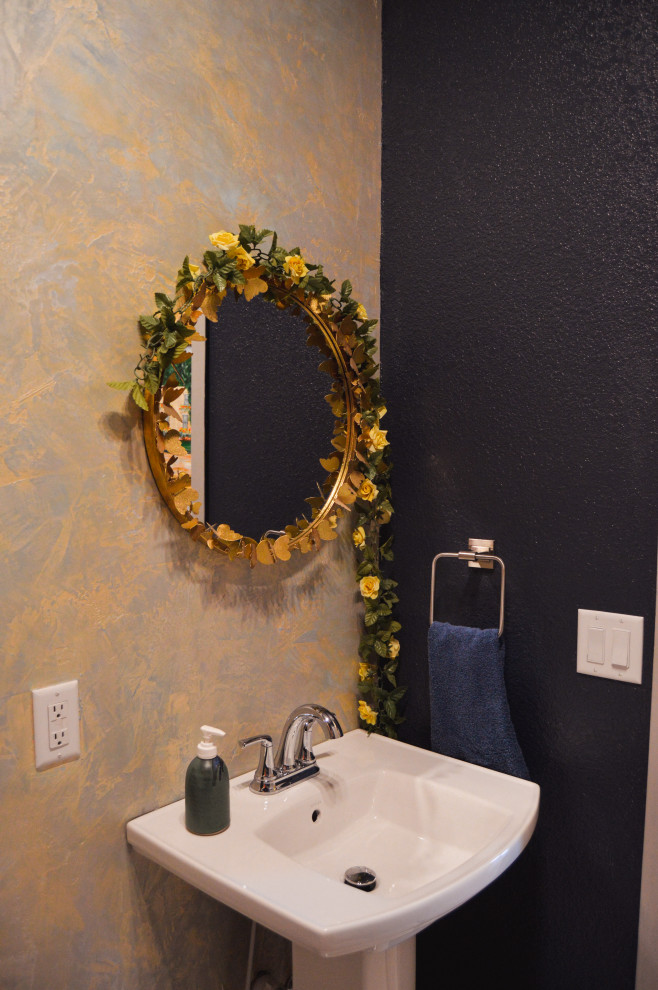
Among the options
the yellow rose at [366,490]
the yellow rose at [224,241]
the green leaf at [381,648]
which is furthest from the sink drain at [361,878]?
the yellow rose at [224,241]

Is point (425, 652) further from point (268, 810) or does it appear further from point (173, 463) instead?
point (173, 463)

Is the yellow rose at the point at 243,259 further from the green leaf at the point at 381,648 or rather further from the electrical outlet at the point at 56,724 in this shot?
the green leaf at the point at 381,648

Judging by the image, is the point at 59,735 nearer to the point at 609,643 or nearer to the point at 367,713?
the point at 367,713

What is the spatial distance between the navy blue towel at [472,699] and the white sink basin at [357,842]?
36 mm

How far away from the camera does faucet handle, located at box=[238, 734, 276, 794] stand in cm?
131

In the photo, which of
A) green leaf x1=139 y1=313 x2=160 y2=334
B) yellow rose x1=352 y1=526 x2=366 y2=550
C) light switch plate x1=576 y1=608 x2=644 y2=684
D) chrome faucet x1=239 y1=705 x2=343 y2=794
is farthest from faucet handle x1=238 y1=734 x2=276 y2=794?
green leaf x1=139 y1=313 x2=160 y2=334

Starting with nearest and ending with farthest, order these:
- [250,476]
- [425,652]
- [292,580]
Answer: [250,476]
[292,580]
[425,652]

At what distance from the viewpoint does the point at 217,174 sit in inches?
51.8

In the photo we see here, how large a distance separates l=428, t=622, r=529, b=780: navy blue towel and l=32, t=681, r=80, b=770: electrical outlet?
743 mm

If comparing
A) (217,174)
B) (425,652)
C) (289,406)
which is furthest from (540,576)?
(217,174)

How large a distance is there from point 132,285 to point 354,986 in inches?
48.4

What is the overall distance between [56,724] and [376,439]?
86 centimetres

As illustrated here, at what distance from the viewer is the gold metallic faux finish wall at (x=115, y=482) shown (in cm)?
104

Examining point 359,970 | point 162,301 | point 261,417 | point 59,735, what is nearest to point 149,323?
point 162,301
